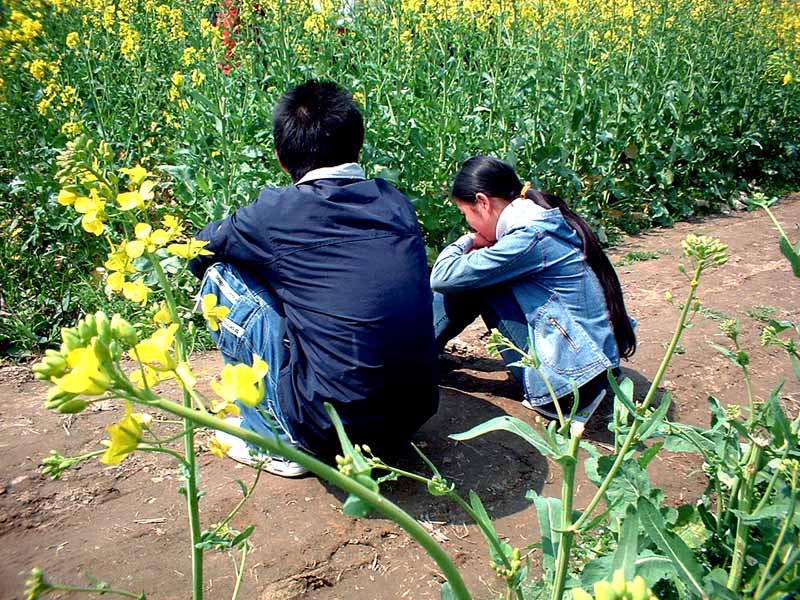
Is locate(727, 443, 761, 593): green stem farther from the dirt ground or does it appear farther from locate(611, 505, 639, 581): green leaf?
the dirt ground

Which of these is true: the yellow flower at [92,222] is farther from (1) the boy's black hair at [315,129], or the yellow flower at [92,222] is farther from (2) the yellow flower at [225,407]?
(1) the boy's black hair at [315,129]

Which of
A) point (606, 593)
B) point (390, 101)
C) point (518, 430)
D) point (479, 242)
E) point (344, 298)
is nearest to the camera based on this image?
point (606, 593)

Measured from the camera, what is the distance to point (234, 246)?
2.50 metres

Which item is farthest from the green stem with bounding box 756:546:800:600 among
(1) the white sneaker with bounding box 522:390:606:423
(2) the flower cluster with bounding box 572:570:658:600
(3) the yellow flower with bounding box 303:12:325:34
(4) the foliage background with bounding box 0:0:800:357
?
(3) the yellow flower with bounding box 303:12:325:34

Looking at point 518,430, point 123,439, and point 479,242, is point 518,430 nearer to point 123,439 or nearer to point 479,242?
point 123,439

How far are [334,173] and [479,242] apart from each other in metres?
1.00

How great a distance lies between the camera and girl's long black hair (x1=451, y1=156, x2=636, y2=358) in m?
3.03

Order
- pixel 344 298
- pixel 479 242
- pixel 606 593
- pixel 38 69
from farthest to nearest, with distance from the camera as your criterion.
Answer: pixel 38 69, pixel 479 242, pixel 344 298, pixel 606 593

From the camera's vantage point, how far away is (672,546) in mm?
1339

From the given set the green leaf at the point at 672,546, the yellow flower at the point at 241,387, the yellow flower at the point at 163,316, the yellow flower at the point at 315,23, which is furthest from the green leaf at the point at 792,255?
the yellow flower at the point at 315,23

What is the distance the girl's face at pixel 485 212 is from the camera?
3.13 meters

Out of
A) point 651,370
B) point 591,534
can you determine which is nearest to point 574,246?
point 651,370

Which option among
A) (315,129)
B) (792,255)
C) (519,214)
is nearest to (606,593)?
(792,255)

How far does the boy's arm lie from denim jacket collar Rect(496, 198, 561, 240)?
3.57ft
